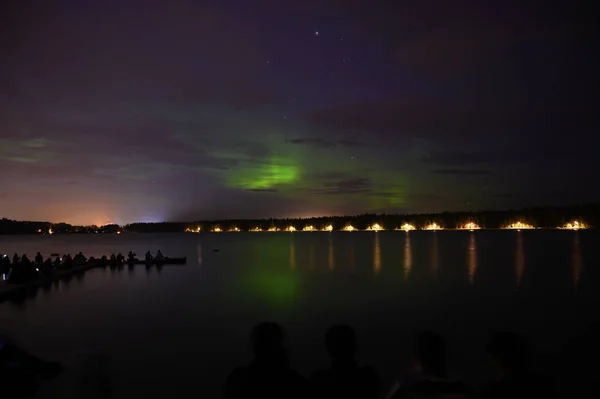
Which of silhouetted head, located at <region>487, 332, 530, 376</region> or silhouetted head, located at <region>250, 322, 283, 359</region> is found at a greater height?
silhouetted head, located at <region>250, 322, 283, 359</region>

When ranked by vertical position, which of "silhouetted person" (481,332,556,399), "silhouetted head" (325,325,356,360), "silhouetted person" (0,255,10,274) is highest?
"silhouetted head" (325,325,356,360)

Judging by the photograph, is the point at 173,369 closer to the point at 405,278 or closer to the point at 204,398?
the point at 204,398

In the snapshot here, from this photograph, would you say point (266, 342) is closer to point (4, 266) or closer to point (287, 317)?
point (287, 317)

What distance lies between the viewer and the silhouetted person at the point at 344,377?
378cm

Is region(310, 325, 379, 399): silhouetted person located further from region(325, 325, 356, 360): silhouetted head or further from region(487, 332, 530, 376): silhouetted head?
region(487, 332, 530, 376): silhouetted head

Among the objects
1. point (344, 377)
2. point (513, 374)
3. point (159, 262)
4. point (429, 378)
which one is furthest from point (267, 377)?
point (159, 262)

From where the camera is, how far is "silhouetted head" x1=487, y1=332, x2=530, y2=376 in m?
3.94

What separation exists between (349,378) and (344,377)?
40 millimetres

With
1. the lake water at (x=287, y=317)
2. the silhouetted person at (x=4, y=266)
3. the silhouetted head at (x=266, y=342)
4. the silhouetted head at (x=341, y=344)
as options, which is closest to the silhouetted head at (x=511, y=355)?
the silhouetted head at (x=341, y=344)

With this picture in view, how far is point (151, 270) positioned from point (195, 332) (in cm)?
2270

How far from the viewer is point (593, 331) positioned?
16750 mm

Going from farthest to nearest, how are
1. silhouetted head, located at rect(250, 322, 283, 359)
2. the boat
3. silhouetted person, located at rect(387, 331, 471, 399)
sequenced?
1. the boat
2. silhouetted head, located at rect(250, 322, 283, 359)
3. silhouetted person, located at rect(387, 331, 471, 399)

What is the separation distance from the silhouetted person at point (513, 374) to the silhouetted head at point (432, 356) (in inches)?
19.4

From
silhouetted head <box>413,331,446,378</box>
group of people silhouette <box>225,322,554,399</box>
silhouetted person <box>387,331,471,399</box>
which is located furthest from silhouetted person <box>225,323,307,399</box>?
silhouetted head <box>413,331,446,378</box>
